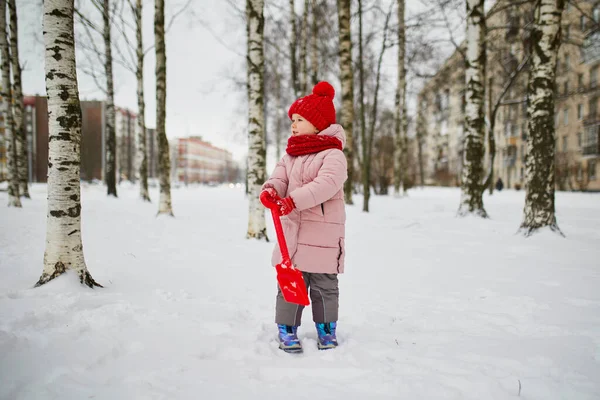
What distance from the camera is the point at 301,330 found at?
2.60 meters

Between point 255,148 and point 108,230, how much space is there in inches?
128

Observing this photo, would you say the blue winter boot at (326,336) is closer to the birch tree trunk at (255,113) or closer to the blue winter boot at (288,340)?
the blue winter boot at (288,340)

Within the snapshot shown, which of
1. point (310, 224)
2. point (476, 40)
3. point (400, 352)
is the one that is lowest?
point (400, 352)

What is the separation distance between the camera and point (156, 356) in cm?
209

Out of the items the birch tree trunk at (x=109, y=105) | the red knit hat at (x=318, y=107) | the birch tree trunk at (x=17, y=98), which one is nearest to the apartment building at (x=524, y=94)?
the red knit hat at (x=318, y=107)

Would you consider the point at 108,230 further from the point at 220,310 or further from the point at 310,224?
the point at 310,224

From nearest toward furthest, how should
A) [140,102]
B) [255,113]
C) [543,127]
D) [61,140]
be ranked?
1. [61,140]
2. [543,127]
3. [255,113]
4. [140,102]

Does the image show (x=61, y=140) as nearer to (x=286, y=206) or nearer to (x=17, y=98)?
(x=286, y=206)

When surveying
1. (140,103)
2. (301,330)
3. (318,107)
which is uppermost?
(140,103)

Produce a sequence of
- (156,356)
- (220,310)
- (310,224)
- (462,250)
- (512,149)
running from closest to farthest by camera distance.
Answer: (156,356) < (310,224) < (220,310) < (462,250) < (512,149)

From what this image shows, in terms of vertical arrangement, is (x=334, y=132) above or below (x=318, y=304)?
above

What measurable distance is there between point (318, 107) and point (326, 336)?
1.56 metres

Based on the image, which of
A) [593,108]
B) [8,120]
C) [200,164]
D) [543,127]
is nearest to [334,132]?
[543,127]

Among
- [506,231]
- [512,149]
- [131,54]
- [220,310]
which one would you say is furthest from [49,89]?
[512,149]
